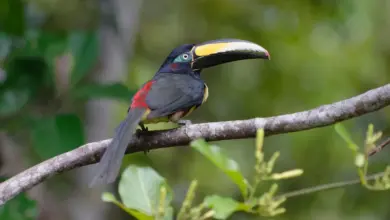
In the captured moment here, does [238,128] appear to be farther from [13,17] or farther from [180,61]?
[13,17]

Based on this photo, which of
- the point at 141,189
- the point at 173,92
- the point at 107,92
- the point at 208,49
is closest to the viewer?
the point at 141,189

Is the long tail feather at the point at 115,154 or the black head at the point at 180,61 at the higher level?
the black head at the point at 180,61

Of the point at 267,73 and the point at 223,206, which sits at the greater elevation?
the point at 267,73

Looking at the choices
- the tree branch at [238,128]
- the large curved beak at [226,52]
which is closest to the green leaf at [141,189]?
the tree branch at [238,128]

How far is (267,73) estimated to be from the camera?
513cm

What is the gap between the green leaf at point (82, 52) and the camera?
3480 mm

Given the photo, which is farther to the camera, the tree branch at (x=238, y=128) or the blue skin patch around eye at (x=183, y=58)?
the blue skin patch around eye at (x=183, y=58)

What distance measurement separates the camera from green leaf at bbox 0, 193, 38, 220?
8.77 feet

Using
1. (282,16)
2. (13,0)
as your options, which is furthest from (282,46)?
(13,0)

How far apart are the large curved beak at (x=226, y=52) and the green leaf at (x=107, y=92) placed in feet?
1.25

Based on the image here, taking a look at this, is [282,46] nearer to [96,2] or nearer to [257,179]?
[96,2]

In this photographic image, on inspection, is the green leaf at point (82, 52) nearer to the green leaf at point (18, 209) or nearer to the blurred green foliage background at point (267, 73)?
the blurred green foliage background at point (267, 73)

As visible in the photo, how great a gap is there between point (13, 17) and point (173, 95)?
109cm

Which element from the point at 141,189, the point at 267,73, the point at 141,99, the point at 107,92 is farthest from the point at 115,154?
the point at 267,73
